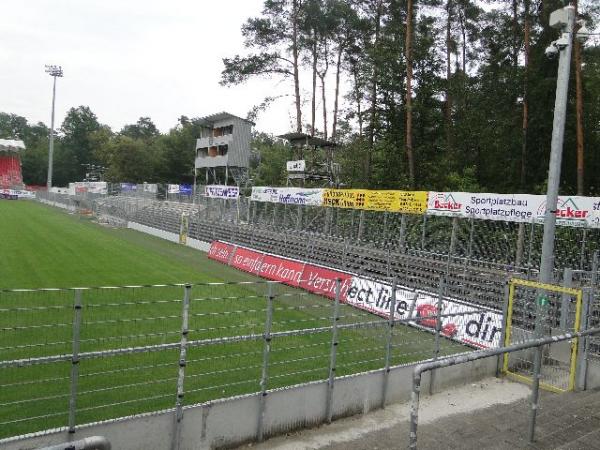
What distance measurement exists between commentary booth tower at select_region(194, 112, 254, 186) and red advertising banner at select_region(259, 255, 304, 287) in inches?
1186

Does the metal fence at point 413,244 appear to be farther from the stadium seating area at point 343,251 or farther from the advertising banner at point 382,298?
the advertising banner at point 382,298

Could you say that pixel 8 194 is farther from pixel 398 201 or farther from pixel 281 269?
pixel 398 201

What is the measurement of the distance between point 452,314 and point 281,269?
11.0m

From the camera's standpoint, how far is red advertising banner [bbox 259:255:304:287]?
59.0ft

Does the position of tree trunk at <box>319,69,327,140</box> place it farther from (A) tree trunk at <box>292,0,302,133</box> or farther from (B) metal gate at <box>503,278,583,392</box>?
(B) metal gate at <box>503,278,583,392</box>

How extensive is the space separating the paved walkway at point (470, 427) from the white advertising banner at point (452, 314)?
4.90 ft

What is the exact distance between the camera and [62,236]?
29.0 meters

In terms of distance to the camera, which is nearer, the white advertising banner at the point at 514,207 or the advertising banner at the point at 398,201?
the white advertising banner at the point at 514,207

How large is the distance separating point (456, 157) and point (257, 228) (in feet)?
47.1

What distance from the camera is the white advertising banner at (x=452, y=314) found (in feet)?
33.2

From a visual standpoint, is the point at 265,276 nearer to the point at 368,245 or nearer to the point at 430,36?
the point at 368,245

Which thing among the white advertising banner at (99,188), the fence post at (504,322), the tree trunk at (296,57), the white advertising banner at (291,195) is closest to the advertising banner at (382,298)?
the fence post at (504,322)

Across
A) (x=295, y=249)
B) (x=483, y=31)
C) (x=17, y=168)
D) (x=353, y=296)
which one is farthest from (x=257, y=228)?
(x=17, y=168)

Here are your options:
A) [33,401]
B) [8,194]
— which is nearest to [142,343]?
[33,401]
